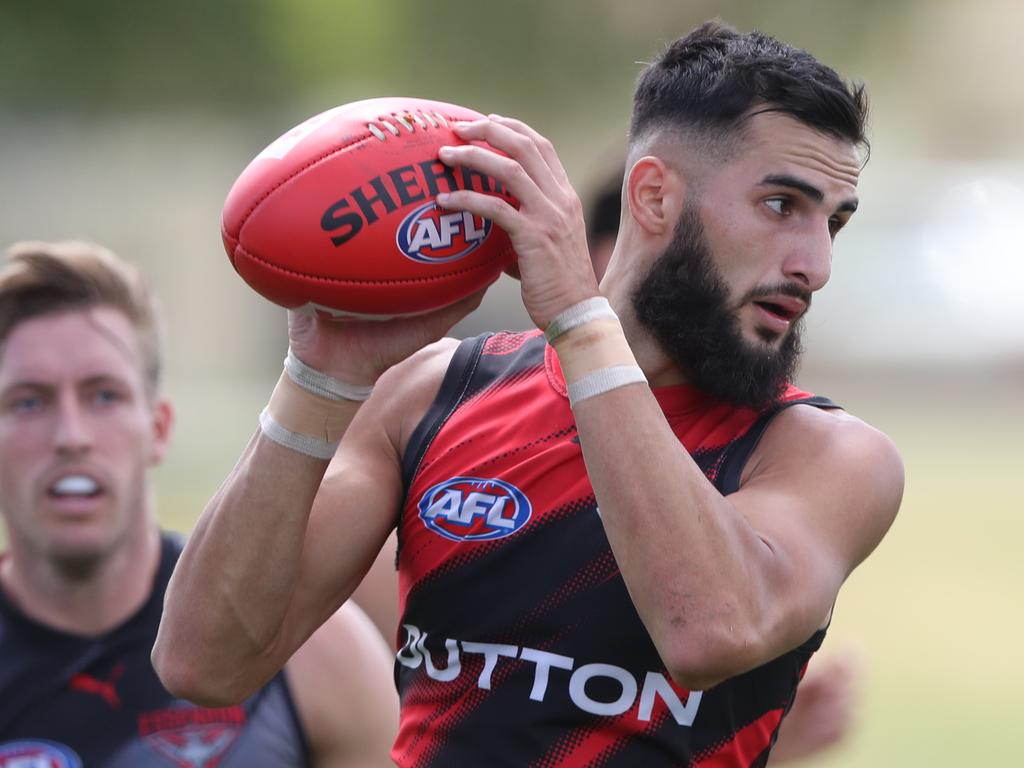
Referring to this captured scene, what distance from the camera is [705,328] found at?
2814 mm

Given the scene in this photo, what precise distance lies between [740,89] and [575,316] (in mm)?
Result: 699

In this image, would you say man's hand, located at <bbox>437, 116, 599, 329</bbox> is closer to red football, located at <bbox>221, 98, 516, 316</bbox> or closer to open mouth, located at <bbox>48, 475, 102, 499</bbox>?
red football, located at <bbox>221, 98, 516, 316</bbox>

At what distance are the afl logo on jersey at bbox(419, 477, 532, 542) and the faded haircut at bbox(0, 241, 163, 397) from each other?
1.82 m

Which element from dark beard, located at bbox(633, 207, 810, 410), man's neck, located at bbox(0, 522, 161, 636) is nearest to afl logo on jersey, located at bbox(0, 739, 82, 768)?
man's neck, located at bbox(0, 522, 161, 636)

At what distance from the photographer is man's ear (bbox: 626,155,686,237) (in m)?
2.92

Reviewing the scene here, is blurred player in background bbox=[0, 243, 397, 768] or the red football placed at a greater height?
the red football

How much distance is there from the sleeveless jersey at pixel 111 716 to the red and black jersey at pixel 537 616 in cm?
99

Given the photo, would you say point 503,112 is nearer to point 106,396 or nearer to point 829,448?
point 106,396

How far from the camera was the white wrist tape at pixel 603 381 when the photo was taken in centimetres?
245

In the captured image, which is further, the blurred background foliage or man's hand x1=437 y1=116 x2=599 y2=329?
the blurred background foliage

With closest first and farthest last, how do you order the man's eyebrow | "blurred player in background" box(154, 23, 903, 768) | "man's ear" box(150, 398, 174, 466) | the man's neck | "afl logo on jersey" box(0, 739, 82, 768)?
"blurred player in background" box(154, 23, 903, 768), the man's eyebrow, "afl logo on jersey" box(0, 739, 82, 768), the man's neck, "man's ear" box(150, 398, 174, 466)

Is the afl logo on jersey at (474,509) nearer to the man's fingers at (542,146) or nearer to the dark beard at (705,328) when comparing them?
the dark beard at (705,328)

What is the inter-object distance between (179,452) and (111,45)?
9.76 m

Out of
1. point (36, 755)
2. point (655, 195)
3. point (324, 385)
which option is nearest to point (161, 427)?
point (36, 755)
